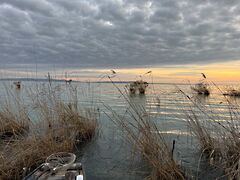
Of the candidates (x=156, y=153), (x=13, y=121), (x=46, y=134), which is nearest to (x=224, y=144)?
(x=156, y=153)

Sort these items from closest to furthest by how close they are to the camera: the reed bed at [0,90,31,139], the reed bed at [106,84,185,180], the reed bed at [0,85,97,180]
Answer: the reed bed at [106,84,185,180]
the reed bed at [0,85,97,180]
the reed bed at [0,90,31,139]

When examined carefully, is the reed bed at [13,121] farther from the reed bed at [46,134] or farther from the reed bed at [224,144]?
the reed bed at [224,144]

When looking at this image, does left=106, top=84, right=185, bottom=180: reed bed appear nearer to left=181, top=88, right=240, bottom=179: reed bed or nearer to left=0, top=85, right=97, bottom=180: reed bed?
left=181, top=88, right=240, bottom=179: reed bed

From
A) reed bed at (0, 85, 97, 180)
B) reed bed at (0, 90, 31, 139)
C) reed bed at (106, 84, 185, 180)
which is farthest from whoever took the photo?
reed bed at (0, 90, 31, 139)

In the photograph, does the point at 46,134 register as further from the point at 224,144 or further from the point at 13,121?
the point at 224,144

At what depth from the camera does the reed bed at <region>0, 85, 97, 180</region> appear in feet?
15.1

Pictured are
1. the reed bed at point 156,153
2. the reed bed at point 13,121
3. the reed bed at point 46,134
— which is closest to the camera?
the reed bed at point 156,153

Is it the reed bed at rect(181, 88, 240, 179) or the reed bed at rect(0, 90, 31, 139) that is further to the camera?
the reed bed at rect(0, 90, 31, 139)

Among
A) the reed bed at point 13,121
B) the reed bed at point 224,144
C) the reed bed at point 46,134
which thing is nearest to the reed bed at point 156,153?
the reed bed at point 224,144

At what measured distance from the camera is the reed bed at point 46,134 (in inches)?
182

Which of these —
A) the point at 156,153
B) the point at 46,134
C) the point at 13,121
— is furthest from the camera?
the point at 13,121

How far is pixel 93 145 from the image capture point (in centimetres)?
702

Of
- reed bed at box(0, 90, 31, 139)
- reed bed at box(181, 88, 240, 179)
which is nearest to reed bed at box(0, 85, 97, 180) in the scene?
reed bed at box(0, 90, 31, 139)

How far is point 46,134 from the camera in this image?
5836mm
